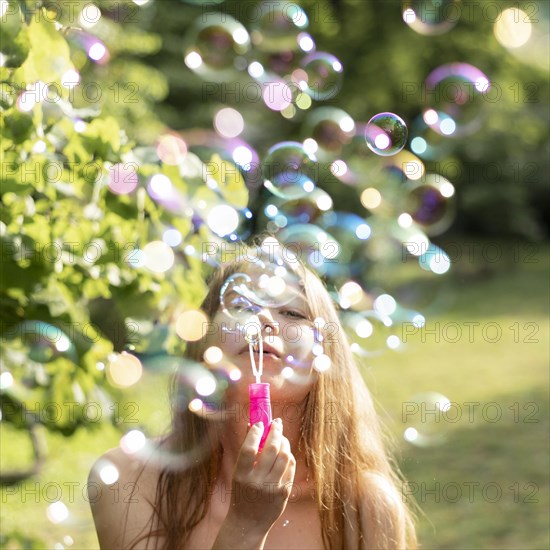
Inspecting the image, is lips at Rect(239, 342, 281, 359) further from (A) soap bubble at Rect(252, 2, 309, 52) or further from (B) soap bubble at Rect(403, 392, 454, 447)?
(B) soap bubble at Rect(403, 392, 454, 447)

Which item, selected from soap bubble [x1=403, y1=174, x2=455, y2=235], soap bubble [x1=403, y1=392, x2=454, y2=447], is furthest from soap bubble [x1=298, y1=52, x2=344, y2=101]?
soap bubble [x1=403, y1=392, x2=454, y2=447]

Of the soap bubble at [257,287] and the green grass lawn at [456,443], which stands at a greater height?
the soap bubble at [257,287]

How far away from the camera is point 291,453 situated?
1.92 metres

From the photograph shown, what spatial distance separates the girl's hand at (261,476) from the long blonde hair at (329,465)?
428 mm

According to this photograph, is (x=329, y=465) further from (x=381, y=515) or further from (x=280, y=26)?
(x=280, y=26)

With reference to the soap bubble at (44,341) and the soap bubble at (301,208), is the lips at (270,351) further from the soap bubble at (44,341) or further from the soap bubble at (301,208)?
the soap bubble at (301,208)

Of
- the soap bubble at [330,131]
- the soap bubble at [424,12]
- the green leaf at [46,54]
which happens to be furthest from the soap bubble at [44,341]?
the soap bubble at [424,12]

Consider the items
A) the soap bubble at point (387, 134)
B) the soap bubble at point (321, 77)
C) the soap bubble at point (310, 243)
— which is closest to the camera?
the soap bubble at point (310, 243)

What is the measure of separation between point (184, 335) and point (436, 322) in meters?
9.60

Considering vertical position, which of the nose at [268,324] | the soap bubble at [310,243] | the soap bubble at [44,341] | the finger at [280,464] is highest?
the nose at [268,324]

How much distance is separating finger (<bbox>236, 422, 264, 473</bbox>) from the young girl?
33 cm

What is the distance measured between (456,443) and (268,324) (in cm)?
417

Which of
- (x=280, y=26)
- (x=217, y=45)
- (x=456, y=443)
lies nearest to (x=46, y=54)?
(x=217, y=45)

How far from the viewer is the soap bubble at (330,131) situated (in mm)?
3197
